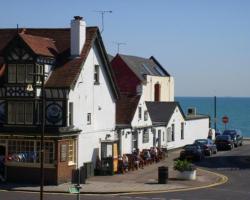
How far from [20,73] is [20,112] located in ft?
7.95

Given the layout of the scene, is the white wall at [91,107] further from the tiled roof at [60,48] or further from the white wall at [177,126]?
the white wall at [177,126]

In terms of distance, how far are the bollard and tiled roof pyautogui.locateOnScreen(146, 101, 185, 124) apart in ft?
64.9

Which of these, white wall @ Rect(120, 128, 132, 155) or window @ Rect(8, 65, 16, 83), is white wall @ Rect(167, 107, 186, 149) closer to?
white wall @ Rect(120, 128, 132, 155)

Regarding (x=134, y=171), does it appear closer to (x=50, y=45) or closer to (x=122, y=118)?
(x=122, y=118)

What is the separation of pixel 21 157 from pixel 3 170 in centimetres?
159

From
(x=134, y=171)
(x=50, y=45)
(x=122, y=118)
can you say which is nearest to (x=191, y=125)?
(x=122, y=118)

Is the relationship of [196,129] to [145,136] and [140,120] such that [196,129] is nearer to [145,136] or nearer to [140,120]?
[145,136]

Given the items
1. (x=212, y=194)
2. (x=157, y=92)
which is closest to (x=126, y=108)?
(x=212, y=194)

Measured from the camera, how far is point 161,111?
6312cm

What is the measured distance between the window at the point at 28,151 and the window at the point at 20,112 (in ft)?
4.20

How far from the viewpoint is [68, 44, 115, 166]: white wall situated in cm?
4291

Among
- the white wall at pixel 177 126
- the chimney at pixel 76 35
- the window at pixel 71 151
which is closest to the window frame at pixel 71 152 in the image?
the window at pixel 71 151

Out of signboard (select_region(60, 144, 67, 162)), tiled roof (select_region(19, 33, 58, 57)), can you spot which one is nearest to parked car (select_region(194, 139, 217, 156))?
tiled roof (select_region(19, 33, 58, 57))

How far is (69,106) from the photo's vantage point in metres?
41.4
